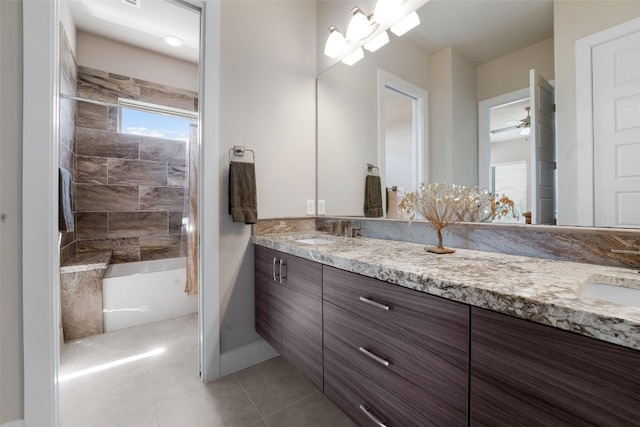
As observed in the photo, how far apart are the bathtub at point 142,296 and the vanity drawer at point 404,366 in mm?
2040

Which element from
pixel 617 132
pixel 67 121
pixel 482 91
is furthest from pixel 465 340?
pixel 67 121

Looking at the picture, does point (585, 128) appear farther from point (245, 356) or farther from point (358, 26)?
point (245, 356)

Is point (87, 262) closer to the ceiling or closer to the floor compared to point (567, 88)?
closer to the floor

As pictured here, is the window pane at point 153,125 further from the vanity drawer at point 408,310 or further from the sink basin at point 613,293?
the sink basin at point 613,293

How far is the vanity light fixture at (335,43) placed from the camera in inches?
75.2

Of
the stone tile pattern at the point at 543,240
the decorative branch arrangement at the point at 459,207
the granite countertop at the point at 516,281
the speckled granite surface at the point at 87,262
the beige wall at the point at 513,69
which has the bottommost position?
the speckled granite surface at the point at 87,262

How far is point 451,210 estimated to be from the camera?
4.08 ft

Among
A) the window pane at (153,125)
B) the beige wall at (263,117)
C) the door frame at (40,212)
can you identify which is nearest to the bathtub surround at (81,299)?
the door frame at (40,212)

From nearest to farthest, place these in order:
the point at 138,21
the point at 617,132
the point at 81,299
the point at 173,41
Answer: the point at 617,132 < the point at 81,299 < the point at 138,21 < the point at 173,41

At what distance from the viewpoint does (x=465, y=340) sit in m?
0.68

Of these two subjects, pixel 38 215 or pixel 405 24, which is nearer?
pixel 38 215

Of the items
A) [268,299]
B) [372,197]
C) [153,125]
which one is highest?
[153,125]

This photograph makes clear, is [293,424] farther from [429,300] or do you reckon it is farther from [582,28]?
[582,28]

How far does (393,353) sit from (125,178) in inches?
129
